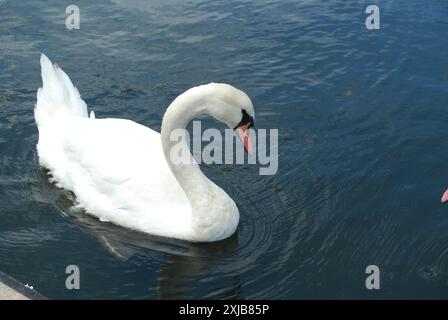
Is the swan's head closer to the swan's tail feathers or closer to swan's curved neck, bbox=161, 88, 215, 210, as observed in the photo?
swan's curved neck, bbox=161, 88, 215, 210

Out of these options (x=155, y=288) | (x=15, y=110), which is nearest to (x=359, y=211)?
(x=155, y=288)

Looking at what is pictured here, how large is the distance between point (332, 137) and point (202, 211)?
7.94 feet

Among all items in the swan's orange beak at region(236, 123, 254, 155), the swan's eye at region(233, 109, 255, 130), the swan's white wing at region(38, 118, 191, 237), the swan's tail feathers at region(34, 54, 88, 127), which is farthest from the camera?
the swan's tail feathers at region(34, 54, 88, 127)

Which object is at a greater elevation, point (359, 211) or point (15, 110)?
point (15, 110)

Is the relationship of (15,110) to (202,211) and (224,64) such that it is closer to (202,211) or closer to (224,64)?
Result: (224,64)

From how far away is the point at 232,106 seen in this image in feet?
23.0

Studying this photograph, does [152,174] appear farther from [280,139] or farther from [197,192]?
[280,139]

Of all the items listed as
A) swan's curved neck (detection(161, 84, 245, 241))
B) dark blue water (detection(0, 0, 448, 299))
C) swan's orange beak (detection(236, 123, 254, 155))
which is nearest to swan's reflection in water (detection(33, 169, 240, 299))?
dark blue water (detection(0, 0, 448, 299))

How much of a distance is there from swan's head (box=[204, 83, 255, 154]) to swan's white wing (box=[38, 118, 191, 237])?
3.31ft

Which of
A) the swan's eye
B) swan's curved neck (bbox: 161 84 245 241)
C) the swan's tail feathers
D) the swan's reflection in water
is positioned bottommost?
the swan's reflection in water

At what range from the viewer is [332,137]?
9.21 meters

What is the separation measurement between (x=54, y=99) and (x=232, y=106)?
9.48 feet

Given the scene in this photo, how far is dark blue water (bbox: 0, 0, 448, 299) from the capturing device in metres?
7.15
